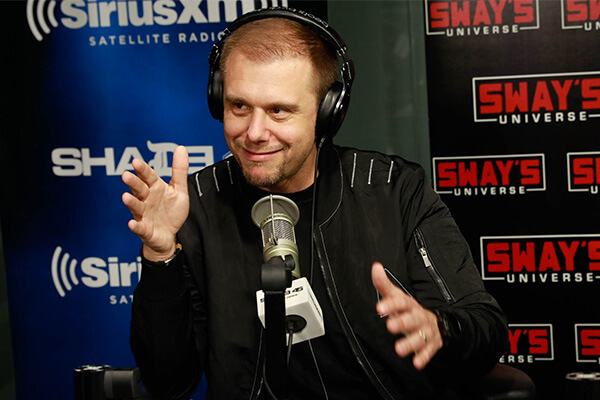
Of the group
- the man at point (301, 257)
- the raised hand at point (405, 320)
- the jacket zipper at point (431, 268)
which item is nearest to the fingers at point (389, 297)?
the raised hand at point (405, 320)

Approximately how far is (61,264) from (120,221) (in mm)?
309

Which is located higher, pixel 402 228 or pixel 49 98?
pixel 49 98

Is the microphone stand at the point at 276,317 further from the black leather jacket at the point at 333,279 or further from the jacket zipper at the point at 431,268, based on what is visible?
the jacket zipper at the point at 431,268

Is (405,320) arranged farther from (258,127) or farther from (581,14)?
(581,14)

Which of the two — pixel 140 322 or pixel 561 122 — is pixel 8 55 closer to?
pixel 140 322

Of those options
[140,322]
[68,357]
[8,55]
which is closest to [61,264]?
[68,357]

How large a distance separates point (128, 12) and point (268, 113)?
1.30 m

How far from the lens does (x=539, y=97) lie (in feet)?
9.09

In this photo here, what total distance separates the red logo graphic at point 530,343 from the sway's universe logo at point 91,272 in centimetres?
152

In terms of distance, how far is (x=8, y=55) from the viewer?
9.78ft

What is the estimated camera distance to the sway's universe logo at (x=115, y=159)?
2.94 m

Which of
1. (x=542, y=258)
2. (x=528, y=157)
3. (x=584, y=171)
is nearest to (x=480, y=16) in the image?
(x=528, y=157)

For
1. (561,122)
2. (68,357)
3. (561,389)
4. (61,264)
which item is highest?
(561,122)

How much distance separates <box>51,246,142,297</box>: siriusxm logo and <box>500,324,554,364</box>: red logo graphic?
1.52 metres
